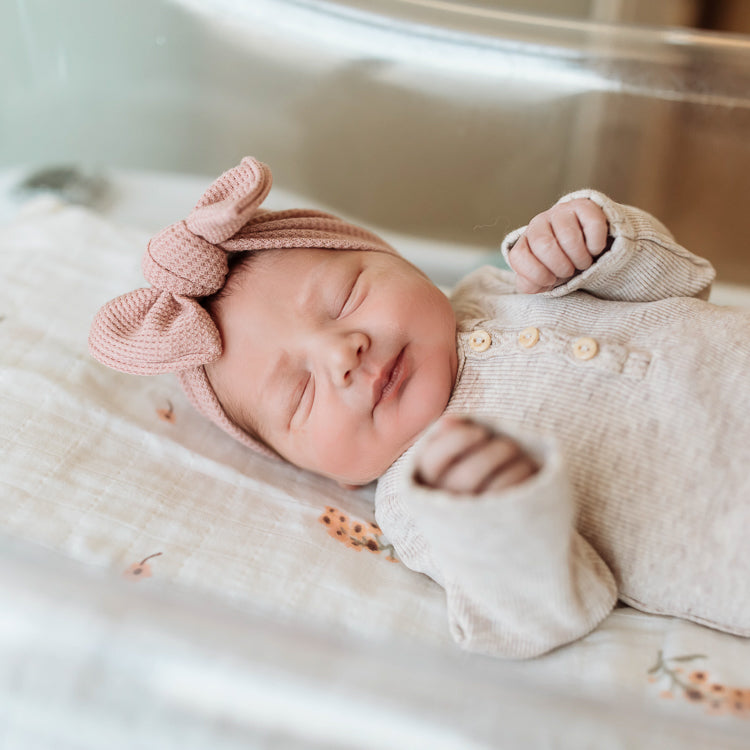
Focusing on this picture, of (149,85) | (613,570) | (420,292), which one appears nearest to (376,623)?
(613,570)

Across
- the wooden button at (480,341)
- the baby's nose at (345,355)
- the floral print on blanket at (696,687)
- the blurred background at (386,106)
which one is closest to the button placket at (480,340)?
the wooden button at (480,341)

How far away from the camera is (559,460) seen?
0.57 m

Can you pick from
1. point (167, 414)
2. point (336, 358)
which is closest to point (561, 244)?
point (336, 358)

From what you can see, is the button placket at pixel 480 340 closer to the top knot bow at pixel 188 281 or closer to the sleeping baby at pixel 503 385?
the sleeping baby at pixel 503 385

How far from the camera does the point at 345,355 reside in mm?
783

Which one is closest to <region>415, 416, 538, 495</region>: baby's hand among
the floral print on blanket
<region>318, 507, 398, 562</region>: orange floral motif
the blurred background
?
the floral print on blanket

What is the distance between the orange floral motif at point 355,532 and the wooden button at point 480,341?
22cm

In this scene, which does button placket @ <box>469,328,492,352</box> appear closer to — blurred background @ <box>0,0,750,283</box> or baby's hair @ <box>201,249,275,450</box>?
baby's hair @ <box>201,249,275,450</box>

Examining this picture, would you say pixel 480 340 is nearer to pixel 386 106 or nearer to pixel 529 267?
pixel 529 267

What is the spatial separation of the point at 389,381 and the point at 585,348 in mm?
193

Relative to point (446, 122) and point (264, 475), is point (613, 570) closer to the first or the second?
point (264, 475)

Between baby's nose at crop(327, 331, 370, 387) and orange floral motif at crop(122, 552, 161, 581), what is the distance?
0.77 ft

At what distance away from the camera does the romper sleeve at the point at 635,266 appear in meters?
0.83

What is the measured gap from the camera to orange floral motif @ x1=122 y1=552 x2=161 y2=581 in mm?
618
